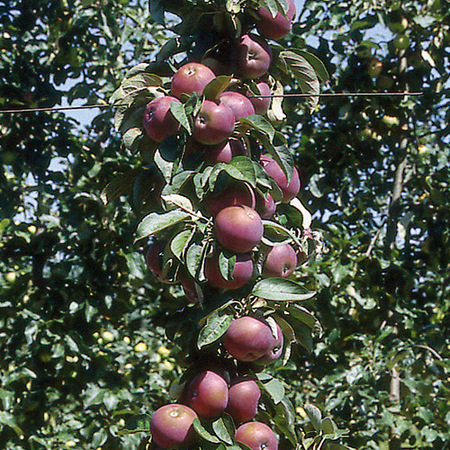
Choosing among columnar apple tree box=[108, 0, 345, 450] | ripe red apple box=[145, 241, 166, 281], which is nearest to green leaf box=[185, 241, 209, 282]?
columnar apple tree box=[108, 0, 345, 450]

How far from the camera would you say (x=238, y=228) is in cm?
94

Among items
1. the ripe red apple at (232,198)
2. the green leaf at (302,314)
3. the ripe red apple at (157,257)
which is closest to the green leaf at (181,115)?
the ripe red apple at (232,198)

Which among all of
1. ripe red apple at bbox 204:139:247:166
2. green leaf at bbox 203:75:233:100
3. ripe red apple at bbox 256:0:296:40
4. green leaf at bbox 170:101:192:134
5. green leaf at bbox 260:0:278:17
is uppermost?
green leaf at bbox 260:0:278:17

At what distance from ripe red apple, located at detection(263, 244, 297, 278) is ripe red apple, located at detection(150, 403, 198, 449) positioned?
27cm

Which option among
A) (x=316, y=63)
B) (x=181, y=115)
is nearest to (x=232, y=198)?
(x=181, y=115)

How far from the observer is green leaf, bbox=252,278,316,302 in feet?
3.22

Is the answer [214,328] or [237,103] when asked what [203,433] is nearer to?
[214,328]

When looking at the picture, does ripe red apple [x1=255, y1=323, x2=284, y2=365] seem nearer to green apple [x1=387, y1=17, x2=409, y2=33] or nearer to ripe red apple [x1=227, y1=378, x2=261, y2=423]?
ripe red apple [x1=227, y1=378, x2=261, y2=423]

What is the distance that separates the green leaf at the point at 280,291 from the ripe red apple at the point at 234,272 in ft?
0.09

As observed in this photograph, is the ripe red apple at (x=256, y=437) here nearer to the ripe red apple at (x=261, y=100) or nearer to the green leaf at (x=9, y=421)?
the ripe red apple at (x=261, y=100)

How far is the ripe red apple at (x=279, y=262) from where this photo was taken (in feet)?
3.54

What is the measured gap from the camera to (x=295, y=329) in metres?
1.13

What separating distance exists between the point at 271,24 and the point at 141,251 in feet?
5.31

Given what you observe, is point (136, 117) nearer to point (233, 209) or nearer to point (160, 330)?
point (233, 209)
